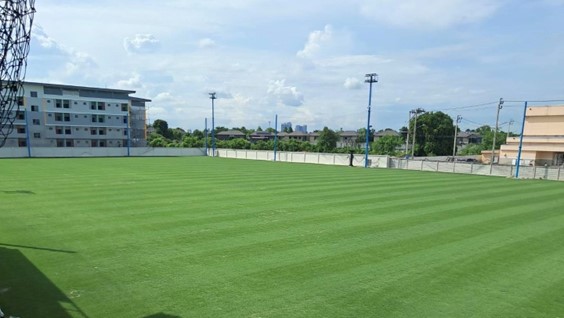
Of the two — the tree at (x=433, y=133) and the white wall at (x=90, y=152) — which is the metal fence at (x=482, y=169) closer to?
the tree at (x=433, y=133)

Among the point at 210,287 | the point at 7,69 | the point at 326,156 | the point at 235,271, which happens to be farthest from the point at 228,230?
the point at 326,156

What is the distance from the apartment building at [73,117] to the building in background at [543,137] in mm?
65777

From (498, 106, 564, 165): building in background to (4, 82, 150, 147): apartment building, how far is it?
65.8 metres

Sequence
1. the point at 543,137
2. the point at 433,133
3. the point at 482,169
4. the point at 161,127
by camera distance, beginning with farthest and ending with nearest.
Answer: the point at 161,127 → the point at 433,133 → the point at 543,137 → the point at 482,169

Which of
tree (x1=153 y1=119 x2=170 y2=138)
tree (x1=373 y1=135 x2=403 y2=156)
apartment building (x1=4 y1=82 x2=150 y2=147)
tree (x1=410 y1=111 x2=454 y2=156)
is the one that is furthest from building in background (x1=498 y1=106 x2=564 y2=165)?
tree (x1=153 y1=119 x2=170 y2=138)

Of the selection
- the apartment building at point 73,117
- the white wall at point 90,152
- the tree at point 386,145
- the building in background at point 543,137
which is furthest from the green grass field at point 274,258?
the tree at point 386,145

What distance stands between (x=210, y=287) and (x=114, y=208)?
8.48m

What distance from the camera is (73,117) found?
7088 cm

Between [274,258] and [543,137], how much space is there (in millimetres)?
62571

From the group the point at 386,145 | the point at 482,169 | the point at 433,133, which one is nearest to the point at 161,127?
the point at 386,145

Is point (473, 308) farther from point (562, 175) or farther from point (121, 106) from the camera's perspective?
point (121, 106)

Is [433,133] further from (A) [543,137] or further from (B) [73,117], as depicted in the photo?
(B) [73,117]

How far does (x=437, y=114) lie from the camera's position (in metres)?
76.6

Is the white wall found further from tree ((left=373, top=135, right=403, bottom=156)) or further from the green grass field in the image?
the green grass field
